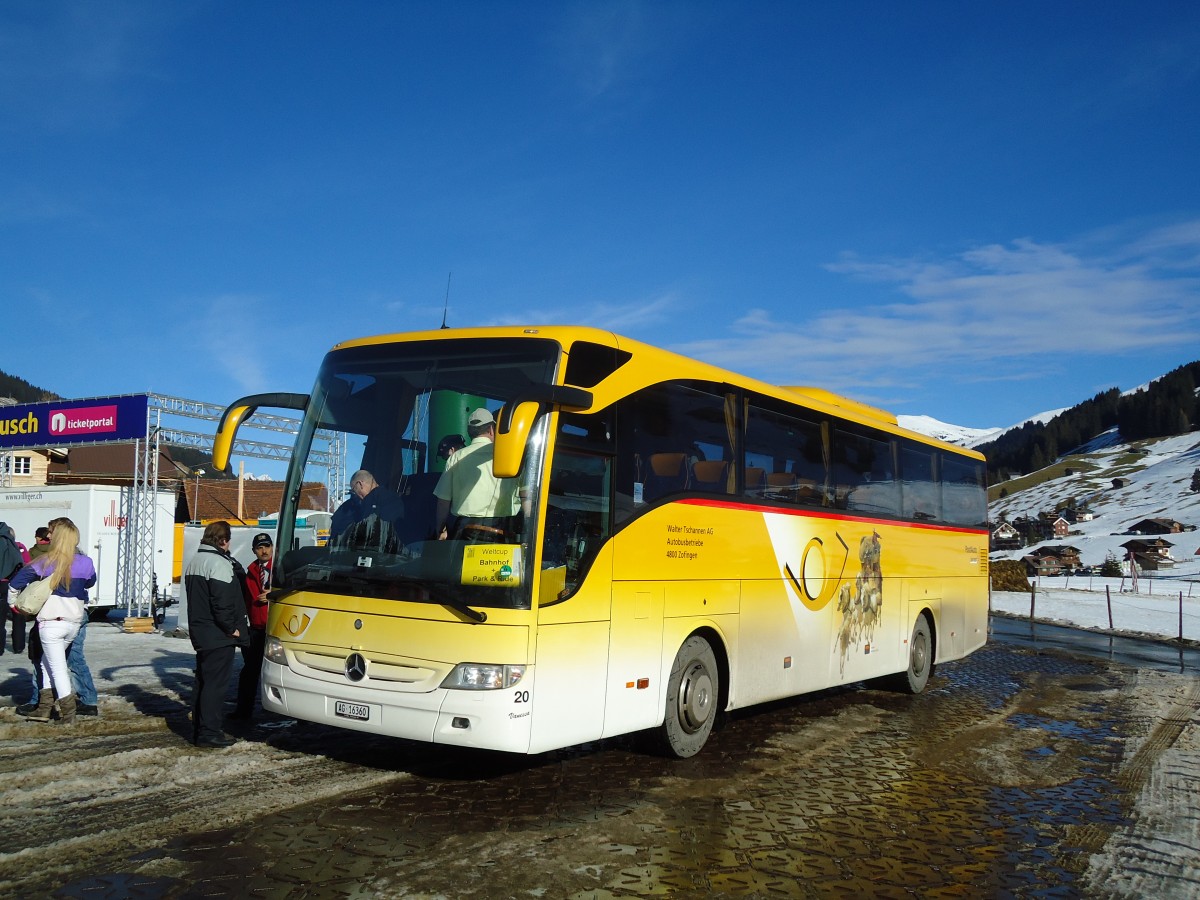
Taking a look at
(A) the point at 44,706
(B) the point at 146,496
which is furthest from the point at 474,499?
(B) the point at 146,496

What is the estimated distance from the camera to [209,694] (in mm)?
8086

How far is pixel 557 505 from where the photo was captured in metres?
7.02

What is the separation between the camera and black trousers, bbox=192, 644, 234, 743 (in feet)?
26.5

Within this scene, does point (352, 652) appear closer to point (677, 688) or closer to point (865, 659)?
point (677, 688)

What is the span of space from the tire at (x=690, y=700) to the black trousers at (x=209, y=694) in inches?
141

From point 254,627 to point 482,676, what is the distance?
4.09 meters

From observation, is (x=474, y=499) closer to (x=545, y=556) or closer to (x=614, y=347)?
(x=545, y=556)

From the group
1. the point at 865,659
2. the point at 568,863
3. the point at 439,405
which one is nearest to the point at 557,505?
the point at 439,405

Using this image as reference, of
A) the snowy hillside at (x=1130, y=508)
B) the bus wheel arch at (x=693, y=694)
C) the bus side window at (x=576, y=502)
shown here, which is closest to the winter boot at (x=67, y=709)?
the bus side window at (x=576, y=502)

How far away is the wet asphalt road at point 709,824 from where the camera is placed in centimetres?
521

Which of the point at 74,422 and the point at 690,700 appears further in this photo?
the point at 74,422

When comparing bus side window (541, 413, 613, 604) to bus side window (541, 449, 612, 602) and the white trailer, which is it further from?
the white trailer

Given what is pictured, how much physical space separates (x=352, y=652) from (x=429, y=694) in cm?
73

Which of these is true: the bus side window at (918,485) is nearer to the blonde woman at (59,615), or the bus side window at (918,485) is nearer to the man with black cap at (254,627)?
the man with black cap at (254,627)
